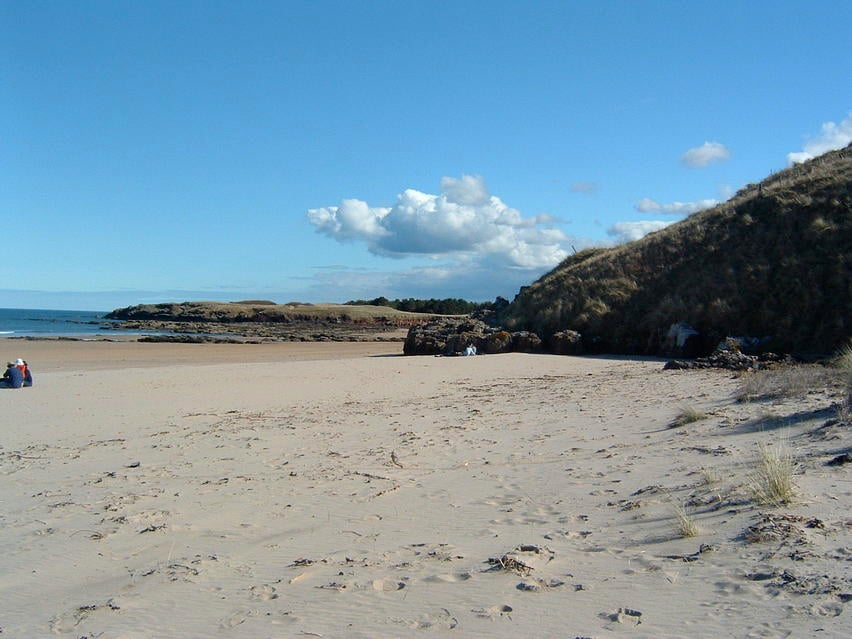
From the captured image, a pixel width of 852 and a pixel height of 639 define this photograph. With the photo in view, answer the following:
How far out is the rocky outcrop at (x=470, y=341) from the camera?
2334 centimetres

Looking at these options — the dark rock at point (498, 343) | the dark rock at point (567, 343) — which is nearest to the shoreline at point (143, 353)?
the dark rock at point (498, 343)

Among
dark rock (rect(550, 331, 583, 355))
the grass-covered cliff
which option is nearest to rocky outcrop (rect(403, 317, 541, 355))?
dark rock (rect(550, 331, 583, 355))

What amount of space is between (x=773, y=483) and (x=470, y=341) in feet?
62.3

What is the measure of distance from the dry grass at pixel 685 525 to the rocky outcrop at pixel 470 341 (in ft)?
60.9

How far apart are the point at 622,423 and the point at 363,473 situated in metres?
3.60

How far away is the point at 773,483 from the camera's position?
15.6ft

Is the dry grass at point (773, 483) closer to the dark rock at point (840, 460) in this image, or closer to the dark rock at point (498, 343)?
the dark rock at point (840, 460)

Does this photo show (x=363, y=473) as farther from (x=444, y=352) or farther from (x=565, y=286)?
(x=565, y=286)

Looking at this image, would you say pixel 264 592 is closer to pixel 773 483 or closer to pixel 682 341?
pixel 773 483

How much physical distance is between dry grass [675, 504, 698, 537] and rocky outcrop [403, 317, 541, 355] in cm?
1857

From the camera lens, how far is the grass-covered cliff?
788 inches

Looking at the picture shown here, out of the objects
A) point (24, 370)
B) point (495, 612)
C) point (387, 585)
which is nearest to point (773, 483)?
point (495, 612)

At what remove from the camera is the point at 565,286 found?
88.6ft

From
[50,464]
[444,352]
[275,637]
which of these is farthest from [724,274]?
[275,637]
